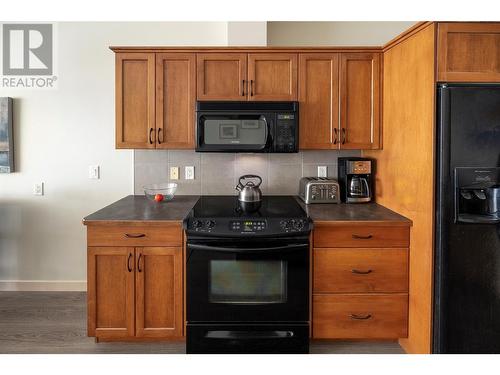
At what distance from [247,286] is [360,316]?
2.31 ft

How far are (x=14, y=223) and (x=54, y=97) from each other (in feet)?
3.63

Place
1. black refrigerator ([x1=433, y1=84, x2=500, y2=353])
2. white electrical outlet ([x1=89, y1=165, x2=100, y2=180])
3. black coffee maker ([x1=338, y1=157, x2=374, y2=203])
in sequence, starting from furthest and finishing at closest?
white electrical outlet ([x1=89, y1=165, x2=100, y2=180]) < black coffee maker ([x1=338, y1=157, x2=374, y2=203]) < black refrigerator ([x1=433, y1=84, x2=500, y2=353])

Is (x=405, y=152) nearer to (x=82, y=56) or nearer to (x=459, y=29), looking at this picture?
(x=459, y=29)

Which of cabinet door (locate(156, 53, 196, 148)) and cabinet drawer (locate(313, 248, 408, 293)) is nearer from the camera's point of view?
cabinet drawer (locate(313, 248, 408, 293))

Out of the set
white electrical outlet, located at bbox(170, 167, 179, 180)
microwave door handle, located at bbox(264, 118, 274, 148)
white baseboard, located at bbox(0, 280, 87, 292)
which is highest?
microwave door handle, located at bbox(264, 118, 274, 148)

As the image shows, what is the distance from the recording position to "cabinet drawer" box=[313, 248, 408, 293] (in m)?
2.28

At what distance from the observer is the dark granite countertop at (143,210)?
89.2 inches

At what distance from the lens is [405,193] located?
2.34m

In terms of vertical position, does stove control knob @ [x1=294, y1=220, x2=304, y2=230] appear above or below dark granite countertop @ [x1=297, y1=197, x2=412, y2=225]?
below

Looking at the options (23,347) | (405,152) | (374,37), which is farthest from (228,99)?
(23,347)

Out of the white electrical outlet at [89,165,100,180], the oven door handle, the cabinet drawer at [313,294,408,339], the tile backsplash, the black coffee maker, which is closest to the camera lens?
the oven door handle

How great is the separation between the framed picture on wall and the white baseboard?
3.09 ft

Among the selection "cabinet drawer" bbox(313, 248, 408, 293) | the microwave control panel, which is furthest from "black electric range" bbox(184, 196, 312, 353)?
the microwave control panel

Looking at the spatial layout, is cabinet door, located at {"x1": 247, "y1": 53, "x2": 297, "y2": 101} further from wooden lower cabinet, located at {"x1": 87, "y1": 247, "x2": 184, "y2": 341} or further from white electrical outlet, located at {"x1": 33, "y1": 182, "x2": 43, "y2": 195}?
white electrical outlet, located at {"x1": 33, "y1": 182, "x2": 43, "y2": 195}
